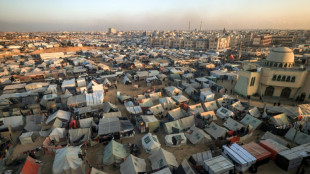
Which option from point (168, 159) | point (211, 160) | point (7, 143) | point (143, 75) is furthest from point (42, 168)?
point (143, 75)

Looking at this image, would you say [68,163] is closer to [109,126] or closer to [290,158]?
[109,126]

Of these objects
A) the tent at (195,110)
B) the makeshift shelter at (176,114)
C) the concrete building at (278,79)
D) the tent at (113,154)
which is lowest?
the tent at (113,154)

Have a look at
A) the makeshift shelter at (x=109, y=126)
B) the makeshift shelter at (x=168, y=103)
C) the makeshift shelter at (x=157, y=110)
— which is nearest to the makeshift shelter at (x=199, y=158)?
the makeshift shelter at (x=109, y=126)

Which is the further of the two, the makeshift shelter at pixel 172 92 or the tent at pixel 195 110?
the makeshift shelter at pixel 172 92

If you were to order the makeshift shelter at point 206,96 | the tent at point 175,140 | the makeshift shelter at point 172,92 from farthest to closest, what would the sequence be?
1. the makeshift shelter at point 172,92
2. the makeshift shelter at point 206,96
3. the tent at point 175,140

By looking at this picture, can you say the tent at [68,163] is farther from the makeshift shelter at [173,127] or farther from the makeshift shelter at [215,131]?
the makeshift shelter at [215,131]

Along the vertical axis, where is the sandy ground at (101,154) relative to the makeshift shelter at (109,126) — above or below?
below

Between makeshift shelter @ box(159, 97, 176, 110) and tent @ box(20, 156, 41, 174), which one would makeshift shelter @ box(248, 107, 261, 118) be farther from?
tent @ box(20, 156, 41, 174)
